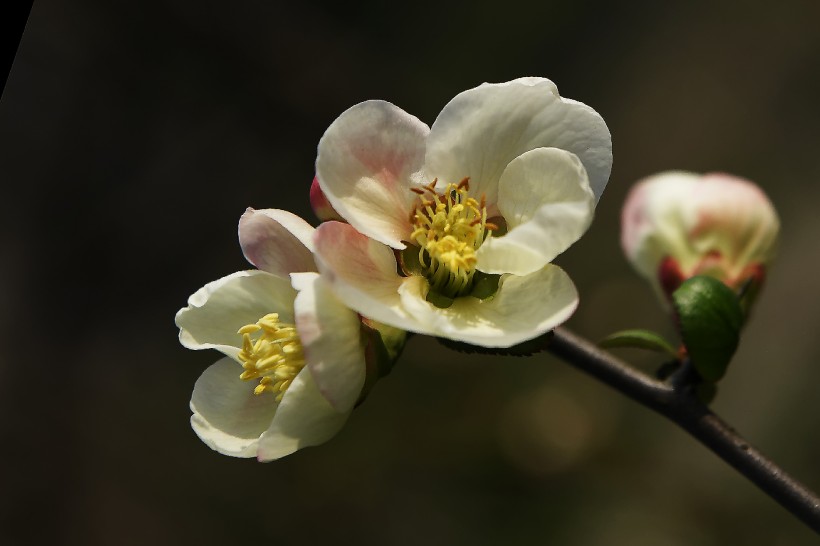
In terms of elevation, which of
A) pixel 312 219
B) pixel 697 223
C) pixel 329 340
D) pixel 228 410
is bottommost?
pixel 312 219

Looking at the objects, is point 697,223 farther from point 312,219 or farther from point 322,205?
point 312,219

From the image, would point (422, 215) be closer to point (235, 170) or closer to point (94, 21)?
point (235, 170)

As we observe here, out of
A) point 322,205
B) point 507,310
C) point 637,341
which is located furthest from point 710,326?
point 322,205

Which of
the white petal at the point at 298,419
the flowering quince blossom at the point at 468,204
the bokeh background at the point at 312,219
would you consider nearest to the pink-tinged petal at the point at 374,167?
the flowering quince blossom at the point at 468,204

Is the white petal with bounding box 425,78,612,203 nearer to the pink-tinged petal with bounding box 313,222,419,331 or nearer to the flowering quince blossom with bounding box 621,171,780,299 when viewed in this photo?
the pink-tinged petal with bounding box 313,222,419,331

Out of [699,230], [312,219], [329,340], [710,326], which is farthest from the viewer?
[312,219]

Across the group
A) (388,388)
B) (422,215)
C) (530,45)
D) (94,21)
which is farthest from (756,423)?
(94,21)

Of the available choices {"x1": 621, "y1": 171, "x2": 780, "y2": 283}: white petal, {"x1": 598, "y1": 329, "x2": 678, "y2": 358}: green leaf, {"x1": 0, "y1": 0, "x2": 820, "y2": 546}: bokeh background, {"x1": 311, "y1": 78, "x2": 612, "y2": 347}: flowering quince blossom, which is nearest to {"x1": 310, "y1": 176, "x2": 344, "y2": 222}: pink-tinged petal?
{"x1": 311, "y1": 78, "x2": 612, "y2": 347}: flowering quince blossom
